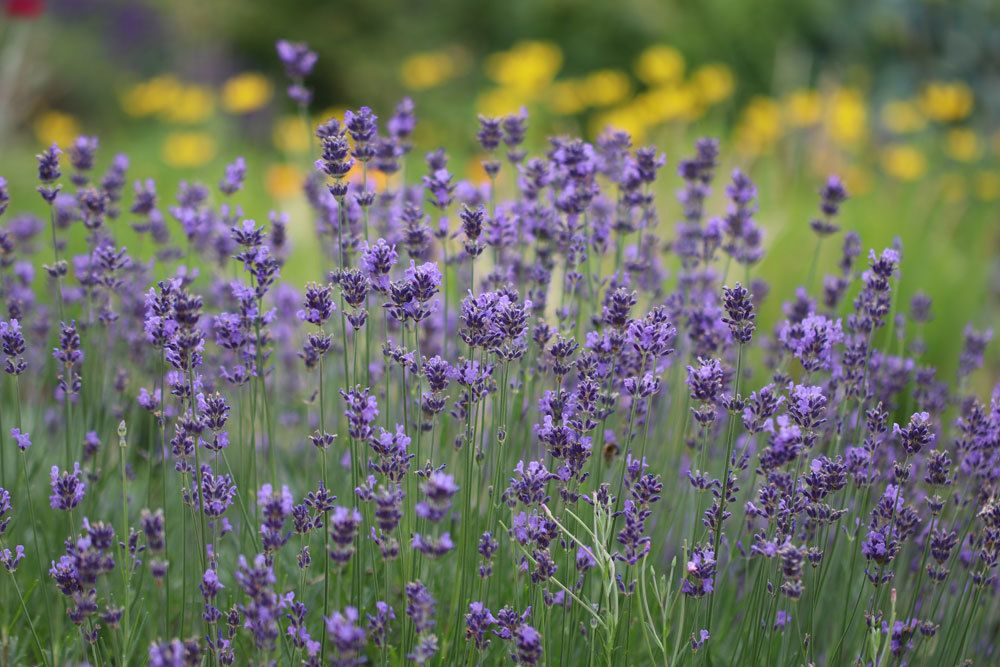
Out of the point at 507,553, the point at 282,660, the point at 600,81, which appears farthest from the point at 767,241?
the point at 282,660

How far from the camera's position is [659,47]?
1059cm

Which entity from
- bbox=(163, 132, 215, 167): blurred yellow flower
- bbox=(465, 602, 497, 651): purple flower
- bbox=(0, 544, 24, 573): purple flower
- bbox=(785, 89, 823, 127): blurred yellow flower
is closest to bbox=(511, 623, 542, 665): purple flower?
bbox=(465, 602, 497, 651): purple flower

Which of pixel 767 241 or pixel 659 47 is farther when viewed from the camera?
pixel 659 47

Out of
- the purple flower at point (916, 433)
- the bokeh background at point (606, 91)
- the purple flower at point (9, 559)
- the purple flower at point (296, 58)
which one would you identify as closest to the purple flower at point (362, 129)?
the purple flower at point (296, 58)

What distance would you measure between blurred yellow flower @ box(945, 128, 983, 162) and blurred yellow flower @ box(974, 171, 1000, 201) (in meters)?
0.19

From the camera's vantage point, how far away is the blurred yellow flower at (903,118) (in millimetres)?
7762

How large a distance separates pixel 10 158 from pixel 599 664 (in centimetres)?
858

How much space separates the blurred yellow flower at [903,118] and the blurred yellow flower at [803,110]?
24.0 inches

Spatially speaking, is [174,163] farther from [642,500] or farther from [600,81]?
[642,500]

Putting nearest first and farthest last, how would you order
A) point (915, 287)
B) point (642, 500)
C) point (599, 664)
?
point (642, 500)
point (599, 664)
point (915, 287)

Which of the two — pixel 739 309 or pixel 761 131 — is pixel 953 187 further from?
pixel 739 309

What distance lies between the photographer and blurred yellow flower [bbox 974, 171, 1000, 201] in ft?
24.4

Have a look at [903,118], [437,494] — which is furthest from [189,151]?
A: [437,494]

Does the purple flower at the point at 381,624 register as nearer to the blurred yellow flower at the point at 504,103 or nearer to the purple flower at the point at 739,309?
the purple flower at the point at 739,309
